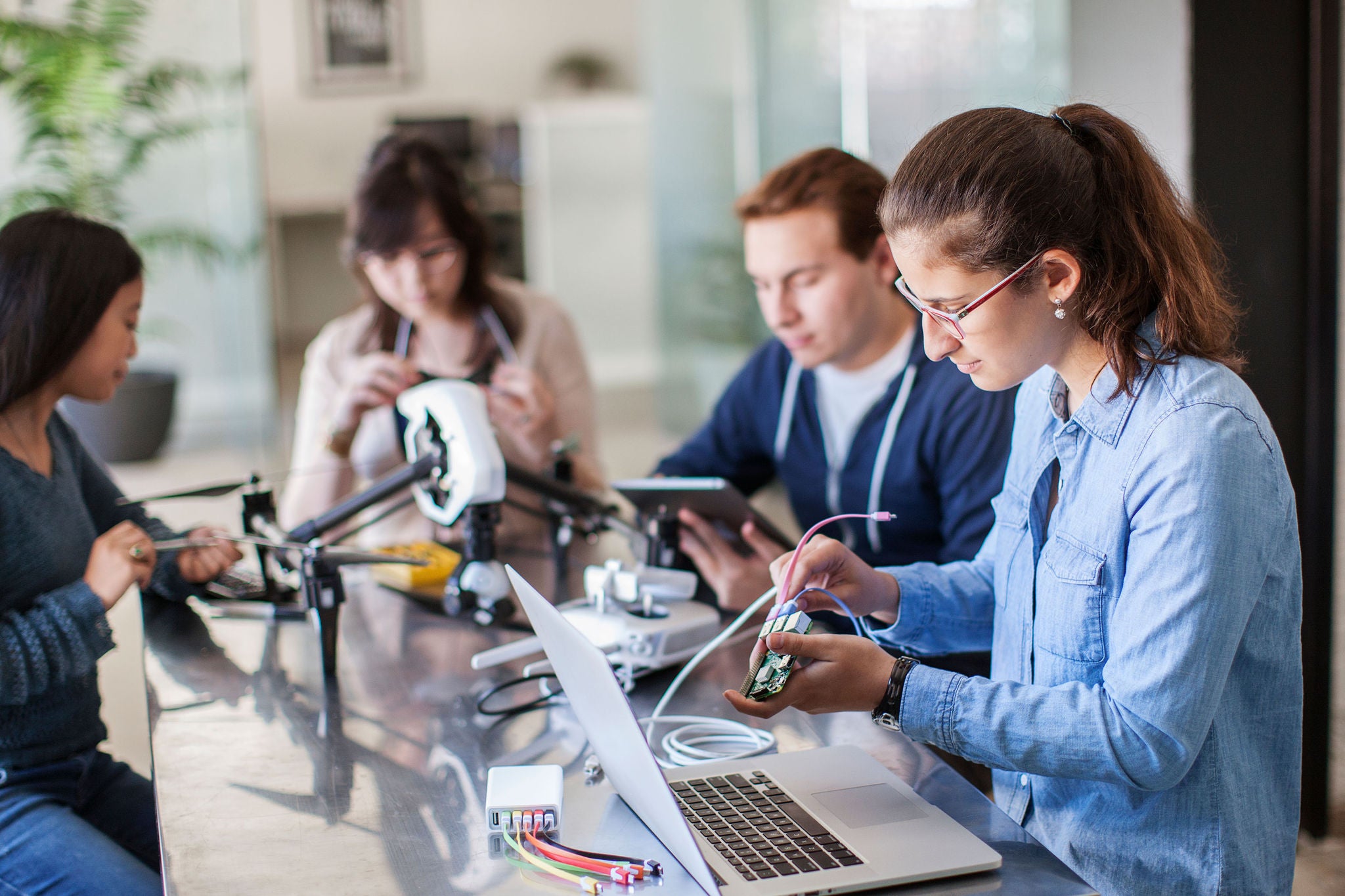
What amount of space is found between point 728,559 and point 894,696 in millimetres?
647

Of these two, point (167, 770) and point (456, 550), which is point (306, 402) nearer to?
point (456, 550)

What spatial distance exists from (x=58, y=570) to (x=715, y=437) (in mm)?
1181

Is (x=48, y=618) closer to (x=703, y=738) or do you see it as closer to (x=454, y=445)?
(x=454, y=445)

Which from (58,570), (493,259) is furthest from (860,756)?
(493,259)

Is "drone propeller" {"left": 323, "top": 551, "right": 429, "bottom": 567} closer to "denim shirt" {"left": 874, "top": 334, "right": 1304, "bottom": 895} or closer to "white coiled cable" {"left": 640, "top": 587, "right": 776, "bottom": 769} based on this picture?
"white coiled cable" {"left": 640, "top": 587, "right": 776, "bottom": 769}

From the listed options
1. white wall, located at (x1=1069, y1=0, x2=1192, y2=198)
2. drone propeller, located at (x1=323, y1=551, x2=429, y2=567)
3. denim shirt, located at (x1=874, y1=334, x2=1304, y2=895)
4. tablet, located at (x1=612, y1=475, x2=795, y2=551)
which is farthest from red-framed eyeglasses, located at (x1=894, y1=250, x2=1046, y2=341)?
white wall, located at (x1=1069, y1=0, x2=1192, y2=198)

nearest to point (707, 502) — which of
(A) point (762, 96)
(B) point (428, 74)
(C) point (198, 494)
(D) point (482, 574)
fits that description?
(D) point (482, 574)

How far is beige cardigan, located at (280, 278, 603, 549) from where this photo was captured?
237cm

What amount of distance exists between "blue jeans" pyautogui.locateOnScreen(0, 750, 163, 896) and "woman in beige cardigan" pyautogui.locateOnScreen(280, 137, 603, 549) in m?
0.76

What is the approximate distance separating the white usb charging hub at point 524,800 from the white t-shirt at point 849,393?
106 cm

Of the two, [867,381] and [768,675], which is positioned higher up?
[867,381]

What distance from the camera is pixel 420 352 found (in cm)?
253

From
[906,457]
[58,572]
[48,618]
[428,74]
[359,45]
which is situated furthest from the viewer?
[428,74]

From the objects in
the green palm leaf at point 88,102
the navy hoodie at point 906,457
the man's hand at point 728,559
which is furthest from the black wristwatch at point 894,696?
the green palm leaf at point 88,102
